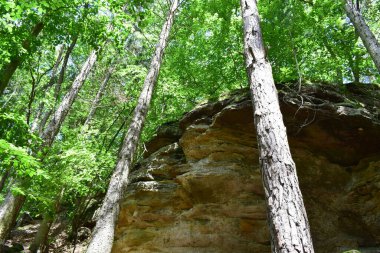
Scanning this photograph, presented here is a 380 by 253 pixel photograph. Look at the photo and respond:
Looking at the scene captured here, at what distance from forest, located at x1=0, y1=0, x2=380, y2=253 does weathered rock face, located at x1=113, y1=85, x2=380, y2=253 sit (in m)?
0.61

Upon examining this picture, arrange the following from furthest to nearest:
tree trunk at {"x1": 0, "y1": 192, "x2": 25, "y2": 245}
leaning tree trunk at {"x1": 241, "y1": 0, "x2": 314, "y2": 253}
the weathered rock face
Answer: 1. tree trunk at {"x1": 0, "y1": 192, "x2": 25, "y2": 245}
2. the weathered rock face
3. leaning tree trunk at {"x1": 241, "y1": 0, "x2": 314, "y2": 253}

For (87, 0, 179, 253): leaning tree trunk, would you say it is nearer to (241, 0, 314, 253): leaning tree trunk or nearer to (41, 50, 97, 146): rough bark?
(41, 50, 97, 146): rough bark

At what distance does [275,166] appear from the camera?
4621 mm

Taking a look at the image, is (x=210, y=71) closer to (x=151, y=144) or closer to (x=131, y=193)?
(x=151, y=144)

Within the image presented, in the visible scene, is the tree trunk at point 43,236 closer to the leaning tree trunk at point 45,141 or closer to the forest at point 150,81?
the forest at point 150,81

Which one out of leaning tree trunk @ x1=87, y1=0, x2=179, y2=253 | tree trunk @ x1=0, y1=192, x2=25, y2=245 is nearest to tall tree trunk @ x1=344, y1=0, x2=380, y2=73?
leaning tree trunk @ x1=87, y1=0, x2=179, y2=253

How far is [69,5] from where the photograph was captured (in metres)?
7.89

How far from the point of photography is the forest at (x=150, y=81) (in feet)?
18.1

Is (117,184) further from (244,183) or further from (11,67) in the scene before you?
(11,67)

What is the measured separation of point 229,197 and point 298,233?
5.34 meters

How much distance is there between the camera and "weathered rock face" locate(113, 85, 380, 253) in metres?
8.23

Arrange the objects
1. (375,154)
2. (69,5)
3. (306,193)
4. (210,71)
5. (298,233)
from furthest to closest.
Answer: (210,71)
(306,193)
(375,154)
(69,5)
(298,233)

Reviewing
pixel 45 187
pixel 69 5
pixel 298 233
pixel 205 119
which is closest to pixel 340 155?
pixel 205 119

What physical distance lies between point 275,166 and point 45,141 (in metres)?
8.64
